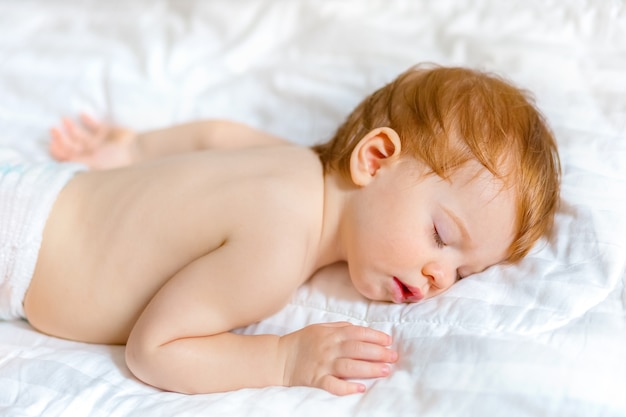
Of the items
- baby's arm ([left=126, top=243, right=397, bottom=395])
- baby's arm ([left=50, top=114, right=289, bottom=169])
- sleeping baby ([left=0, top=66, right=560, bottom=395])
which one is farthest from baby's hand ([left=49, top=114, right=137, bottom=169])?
baby's arm ([left=126, top=243, right=397, bottom=395])

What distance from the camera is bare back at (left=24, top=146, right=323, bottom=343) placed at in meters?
1.11

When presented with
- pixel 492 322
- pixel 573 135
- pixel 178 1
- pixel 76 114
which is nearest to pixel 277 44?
pixel 178 1

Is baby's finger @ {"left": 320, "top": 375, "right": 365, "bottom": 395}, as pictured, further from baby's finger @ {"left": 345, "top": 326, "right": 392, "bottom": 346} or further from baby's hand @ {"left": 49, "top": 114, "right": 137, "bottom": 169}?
baby's hand @ {"left": 49, "top": 114, "right": 137, "bottom": 169}

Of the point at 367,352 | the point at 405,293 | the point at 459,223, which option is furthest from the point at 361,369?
the point at 459,223

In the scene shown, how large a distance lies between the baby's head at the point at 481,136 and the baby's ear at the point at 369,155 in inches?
1.0

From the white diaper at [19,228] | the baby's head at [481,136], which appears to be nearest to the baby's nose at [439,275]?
the baby's head at [481,136]

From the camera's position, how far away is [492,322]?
1.02m

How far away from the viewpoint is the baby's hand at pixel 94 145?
1.46 metres

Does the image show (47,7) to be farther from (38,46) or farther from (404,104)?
(404,104)

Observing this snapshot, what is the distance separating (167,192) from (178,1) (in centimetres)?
71

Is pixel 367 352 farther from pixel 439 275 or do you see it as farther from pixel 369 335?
pixel 439 275

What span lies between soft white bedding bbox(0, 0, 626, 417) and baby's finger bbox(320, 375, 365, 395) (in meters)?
0.01

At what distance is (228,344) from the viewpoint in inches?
41.6

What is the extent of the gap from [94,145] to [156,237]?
17.6 inches
